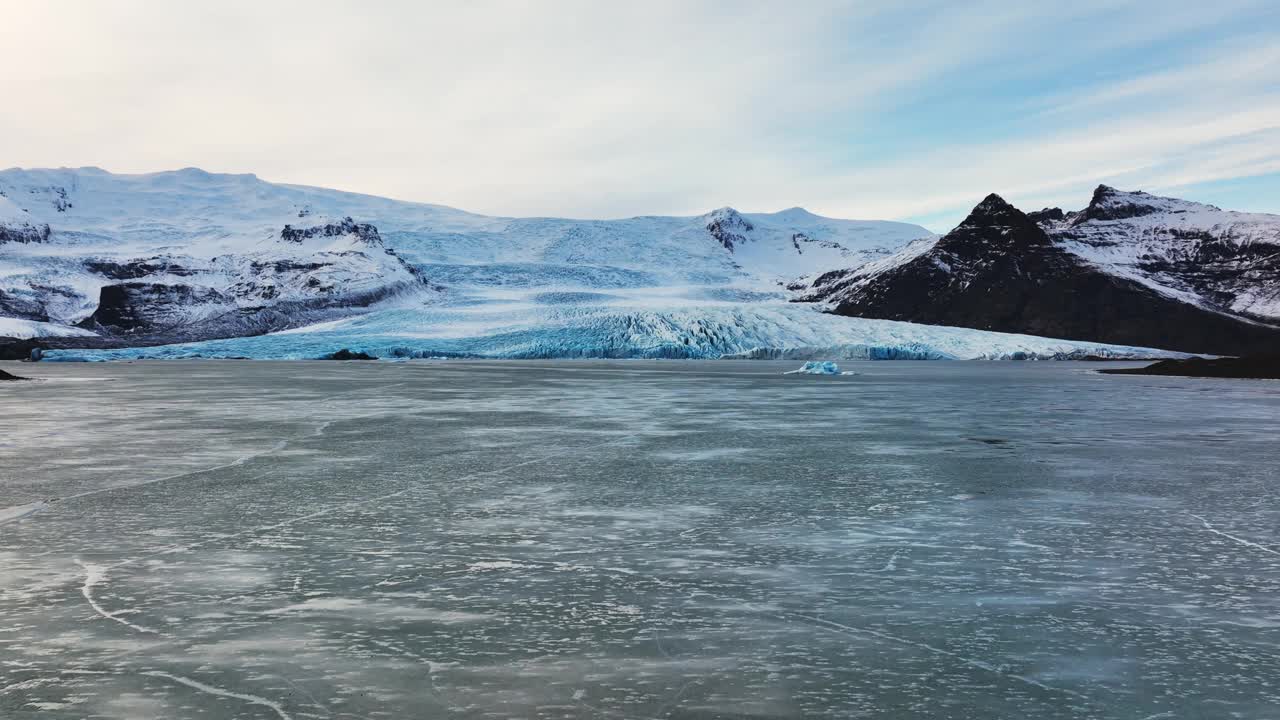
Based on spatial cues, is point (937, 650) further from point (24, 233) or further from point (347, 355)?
point (24, 233)

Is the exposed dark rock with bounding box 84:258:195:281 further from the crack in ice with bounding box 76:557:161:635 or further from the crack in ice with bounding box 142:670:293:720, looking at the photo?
the crack in ice with bounding box 142:670:293:720

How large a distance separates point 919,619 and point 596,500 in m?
5.07

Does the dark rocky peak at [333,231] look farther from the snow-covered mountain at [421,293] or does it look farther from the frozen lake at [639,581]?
the frozen lake at [639,581]

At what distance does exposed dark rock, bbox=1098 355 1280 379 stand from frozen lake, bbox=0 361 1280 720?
42.9 metres

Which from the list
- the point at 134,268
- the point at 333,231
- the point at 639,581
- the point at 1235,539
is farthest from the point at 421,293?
the point at 639,581

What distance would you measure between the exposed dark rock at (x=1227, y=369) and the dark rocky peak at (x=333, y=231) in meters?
116

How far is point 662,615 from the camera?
246 inches

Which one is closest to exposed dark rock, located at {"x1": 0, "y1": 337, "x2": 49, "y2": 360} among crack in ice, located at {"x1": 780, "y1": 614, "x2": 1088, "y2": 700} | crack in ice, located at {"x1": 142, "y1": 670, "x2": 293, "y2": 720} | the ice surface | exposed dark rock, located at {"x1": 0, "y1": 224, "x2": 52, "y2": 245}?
the ice surface

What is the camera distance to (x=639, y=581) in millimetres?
7137

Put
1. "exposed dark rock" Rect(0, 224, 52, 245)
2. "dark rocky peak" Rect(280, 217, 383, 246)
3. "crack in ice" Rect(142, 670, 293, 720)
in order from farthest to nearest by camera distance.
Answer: "exposed dark rock" Rect(0, 224, 52, 245)
"dark rocky peak" Rect(280, 217, 383, 246)
"crack in ice" Rect(142, 670, 293, 720)

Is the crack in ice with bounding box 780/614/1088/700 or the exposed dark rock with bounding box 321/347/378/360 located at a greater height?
the crack in ice with bounding box 780/614/1088/700

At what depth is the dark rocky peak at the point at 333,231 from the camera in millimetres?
157875

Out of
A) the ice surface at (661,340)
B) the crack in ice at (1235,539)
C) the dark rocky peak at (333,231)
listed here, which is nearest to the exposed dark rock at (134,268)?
the dark rocky peak at (333,231)

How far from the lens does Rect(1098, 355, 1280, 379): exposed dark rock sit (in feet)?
177
